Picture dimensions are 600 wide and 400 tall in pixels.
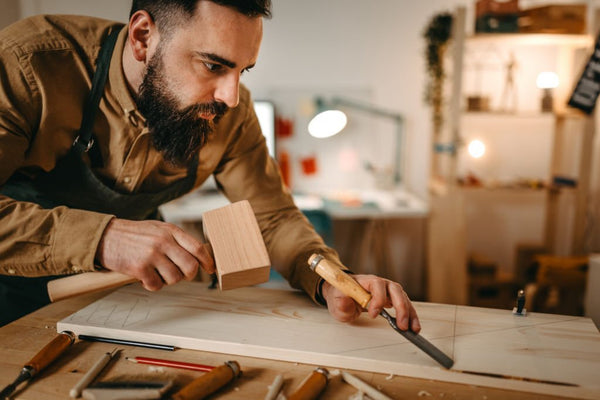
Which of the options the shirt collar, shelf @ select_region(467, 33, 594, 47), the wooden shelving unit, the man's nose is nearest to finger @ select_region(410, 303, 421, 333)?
the man's nose

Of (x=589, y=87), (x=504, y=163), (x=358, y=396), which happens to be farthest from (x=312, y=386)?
(x=504, y=163)

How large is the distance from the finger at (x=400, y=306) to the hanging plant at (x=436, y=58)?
99.5 inches

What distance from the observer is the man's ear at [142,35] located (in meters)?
1.20

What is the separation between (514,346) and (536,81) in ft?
10.7

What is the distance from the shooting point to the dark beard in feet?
4.00

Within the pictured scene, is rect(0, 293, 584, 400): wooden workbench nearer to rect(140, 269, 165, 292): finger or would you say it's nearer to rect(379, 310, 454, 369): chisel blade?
rect(379, 310, 454, 369): chisel blade

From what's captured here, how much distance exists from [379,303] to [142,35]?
3.05 ft

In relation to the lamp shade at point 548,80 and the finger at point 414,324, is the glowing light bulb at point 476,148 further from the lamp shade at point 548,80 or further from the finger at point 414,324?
the finger at point 414,324

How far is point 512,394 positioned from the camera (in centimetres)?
85

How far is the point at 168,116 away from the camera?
1.25 meters

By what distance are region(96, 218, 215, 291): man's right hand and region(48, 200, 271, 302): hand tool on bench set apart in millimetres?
36

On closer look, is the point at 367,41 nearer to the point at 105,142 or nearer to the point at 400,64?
the point at 400,64

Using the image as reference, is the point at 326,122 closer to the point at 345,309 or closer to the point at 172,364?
the point at 345,309

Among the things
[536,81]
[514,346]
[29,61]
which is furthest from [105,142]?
[536,81]
